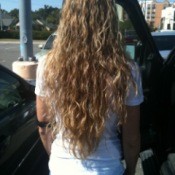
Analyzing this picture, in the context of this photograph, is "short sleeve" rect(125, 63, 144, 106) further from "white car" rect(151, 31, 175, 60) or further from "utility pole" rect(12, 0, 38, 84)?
"utility pole" rect(12, 0, 38, 84)

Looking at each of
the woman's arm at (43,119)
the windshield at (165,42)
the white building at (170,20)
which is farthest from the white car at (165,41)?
the white building at (170,20)

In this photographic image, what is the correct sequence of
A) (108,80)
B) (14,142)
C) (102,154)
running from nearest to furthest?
(108,80)
(102,154)
(14,142)

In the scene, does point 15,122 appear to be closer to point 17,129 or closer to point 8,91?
point 17,129

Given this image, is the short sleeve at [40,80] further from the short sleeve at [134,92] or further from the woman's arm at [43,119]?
the short sleeve at [134,92]

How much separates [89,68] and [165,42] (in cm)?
850

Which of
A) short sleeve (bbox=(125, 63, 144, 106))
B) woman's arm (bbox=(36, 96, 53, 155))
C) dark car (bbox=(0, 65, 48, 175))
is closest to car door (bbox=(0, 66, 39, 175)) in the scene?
dark car (bbox=(0, 65, 48, 175))

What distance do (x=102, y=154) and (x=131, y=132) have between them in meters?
0.18

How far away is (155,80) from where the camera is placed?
9.38 feet

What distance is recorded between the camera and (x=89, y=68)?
1766 mm

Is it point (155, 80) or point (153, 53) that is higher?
point (153, 53)

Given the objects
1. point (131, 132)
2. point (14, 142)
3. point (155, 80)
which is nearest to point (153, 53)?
point (155, 80)

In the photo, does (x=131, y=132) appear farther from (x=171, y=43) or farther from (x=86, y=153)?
(x=171, y=43)

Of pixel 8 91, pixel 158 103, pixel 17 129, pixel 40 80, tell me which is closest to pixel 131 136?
pixel 40 80

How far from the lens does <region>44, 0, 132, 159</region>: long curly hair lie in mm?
1761
